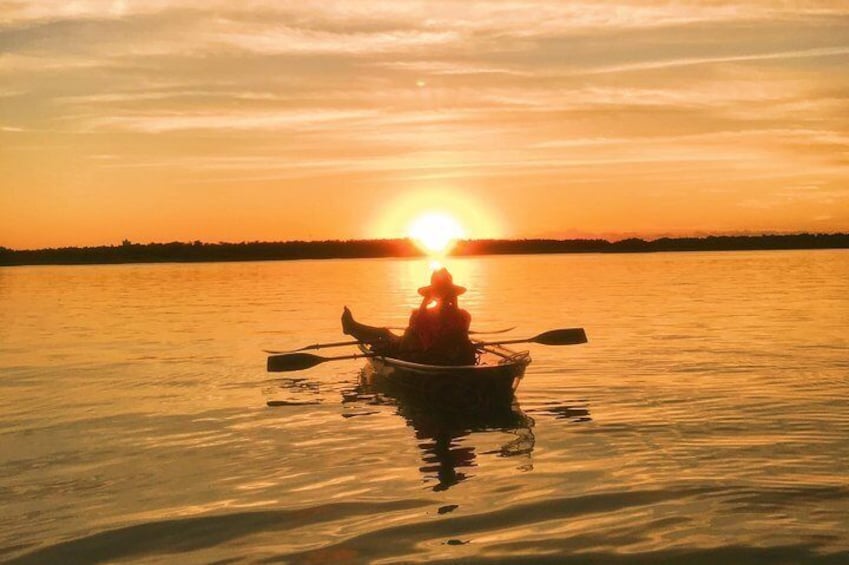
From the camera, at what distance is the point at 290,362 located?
776 inches

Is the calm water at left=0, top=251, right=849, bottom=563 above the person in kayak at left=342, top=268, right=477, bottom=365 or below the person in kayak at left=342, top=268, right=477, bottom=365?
below

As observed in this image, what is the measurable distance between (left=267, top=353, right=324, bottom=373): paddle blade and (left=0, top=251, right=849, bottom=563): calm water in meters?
0.63

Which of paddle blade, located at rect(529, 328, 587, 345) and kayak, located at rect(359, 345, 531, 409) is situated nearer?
kayak, located at rect(359, 345, 531, 409)

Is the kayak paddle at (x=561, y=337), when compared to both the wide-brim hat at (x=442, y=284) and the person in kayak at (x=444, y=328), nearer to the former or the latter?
the person in kayak at (x=444, y=328)

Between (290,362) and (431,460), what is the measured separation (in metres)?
7.36

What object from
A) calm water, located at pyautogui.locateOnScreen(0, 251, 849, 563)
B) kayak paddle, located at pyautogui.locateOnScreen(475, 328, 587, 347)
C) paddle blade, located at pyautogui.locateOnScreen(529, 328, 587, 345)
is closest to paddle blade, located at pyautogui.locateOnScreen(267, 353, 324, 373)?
calm water, located at pyautogui.locateOnScreen(0, 251, 849, 563)

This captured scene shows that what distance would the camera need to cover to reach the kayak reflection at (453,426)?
12562mm

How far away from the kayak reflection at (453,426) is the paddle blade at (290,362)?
53.1 inches

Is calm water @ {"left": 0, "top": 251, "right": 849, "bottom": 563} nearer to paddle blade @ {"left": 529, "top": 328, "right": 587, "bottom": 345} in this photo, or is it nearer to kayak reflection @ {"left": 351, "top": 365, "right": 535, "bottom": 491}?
kayak reflection @ {"left": 351, "top": 365, "right": 535, "bottom": 491}

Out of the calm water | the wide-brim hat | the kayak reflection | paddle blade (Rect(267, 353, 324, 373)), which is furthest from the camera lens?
paddle blade (Rect(267, 353, 324, 373))

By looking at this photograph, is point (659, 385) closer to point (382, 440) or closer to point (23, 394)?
point (382, 440)

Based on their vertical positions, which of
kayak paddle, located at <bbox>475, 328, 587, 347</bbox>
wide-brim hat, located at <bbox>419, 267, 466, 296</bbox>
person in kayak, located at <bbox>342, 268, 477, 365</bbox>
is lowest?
kayak paddle, located at <bbox>475, 328, 587, 347</bbox>

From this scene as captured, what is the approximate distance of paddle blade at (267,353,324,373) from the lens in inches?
770

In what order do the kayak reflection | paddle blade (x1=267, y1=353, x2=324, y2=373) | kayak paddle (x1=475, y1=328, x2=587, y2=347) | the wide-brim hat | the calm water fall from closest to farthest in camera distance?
the calm water < the kayak reflection < the wide-brim hat < paddle blade (x1=267, y1=353, x2=324, y2=373) < kayak paddle (x1=475, y1=328, x2=587, y2=347)
